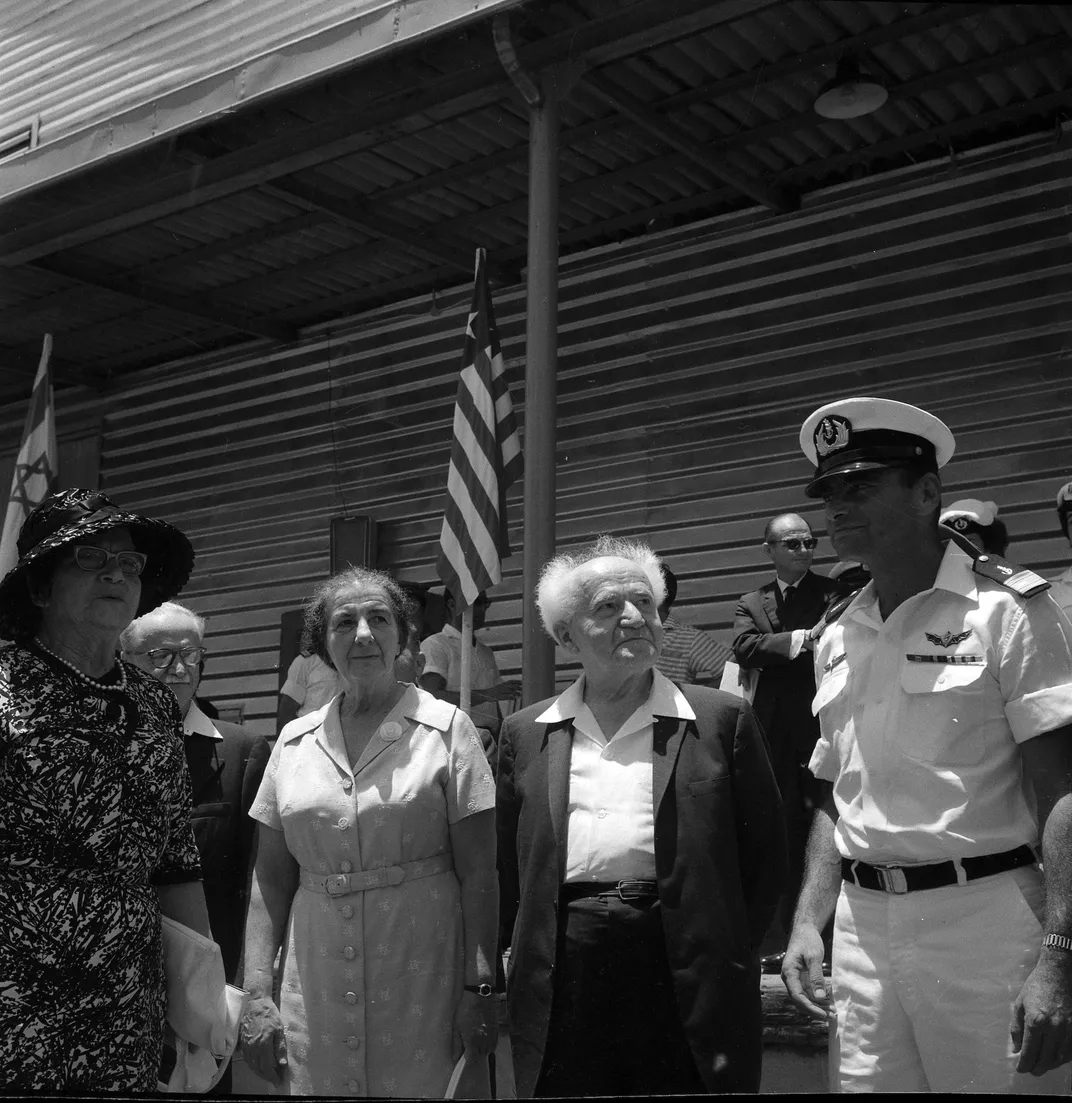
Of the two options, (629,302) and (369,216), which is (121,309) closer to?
(369,216)

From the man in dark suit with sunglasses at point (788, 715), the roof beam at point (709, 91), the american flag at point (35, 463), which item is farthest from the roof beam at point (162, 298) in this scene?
the man in dark suit with sunglasses at point (788, 715)

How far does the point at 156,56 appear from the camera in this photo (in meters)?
7.52

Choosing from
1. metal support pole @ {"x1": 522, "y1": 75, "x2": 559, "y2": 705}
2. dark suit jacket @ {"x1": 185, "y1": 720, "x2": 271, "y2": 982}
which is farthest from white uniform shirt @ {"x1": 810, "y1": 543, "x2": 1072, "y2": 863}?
metal support pole @ {"x1": 522, "y1": 75, "x2": 559, "y2": 705}

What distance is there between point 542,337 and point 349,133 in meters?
1.62

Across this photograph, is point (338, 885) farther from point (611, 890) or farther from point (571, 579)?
point (571, 579)

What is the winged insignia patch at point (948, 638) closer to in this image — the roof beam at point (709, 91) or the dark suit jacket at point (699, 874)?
the dark suit jacket at point (699, 874)

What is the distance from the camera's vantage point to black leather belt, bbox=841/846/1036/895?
2.99m

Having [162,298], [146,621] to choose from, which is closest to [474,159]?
[162,298]

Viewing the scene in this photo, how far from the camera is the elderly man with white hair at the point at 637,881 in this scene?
3.46 meters

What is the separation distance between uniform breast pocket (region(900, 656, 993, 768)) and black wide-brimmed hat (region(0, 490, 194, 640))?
1.73 m

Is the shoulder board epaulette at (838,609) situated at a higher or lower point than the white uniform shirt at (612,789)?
higher

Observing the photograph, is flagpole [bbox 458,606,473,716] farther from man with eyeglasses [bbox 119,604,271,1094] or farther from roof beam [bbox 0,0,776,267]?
roof beam [bbox 0,0,776,267]

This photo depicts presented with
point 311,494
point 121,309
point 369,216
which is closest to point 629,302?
point 369,216

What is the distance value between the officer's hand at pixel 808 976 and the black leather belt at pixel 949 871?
0.24 metres
